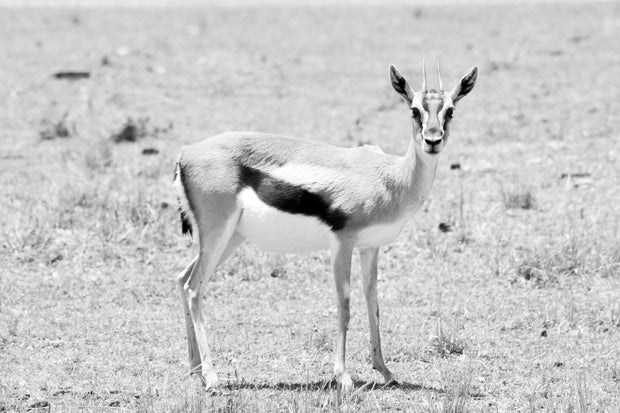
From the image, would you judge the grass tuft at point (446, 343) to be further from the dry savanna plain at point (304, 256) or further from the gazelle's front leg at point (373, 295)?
the gazelle's front leg at point (373, 295)

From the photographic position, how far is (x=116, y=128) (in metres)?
15.5

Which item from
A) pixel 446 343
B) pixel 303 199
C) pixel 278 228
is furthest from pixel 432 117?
pixel 446 343

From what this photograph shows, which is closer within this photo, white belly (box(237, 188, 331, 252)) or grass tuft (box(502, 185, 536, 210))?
white belly (box(237, 188, 331, 252))

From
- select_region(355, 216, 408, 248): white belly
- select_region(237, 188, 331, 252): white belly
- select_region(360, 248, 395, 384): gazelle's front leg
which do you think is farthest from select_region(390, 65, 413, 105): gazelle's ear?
select_region(360, 248, 395, 384): gazelle's front leg

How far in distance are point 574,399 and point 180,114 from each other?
1001cm

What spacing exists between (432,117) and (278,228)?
131 centimetres

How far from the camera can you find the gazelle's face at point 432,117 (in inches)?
278

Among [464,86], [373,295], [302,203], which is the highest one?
[464,86]

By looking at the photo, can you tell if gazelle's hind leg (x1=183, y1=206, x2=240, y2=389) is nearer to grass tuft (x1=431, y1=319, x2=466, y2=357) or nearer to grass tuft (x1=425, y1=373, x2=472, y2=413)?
grass tuft (x1=425, y1=373, x2=472, y2=413)

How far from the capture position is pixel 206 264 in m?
7.81

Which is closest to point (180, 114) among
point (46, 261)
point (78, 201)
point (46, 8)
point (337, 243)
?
point (78, 201)

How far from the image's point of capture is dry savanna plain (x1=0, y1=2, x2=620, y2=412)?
7953mm

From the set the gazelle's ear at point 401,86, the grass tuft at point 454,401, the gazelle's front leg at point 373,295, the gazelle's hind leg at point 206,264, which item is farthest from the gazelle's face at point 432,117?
the grass tuft at point 454,401

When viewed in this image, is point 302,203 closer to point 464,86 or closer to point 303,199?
point 303,199
